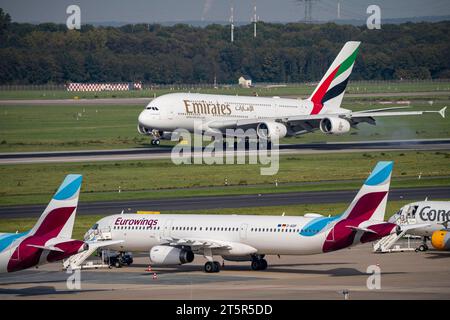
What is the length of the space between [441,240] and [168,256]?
17.4 m

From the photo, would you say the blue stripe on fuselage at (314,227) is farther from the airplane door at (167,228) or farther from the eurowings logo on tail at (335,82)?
the eurowings logo on tail at (335,82)

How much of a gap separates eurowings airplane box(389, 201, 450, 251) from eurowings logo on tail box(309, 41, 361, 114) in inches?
2658

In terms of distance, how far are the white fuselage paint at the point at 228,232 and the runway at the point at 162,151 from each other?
177 feet

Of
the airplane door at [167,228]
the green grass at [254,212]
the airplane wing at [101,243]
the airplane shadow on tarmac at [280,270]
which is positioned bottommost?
the airplane shadow on tarmac at [280,270]

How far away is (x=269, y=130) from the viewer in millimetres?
130250

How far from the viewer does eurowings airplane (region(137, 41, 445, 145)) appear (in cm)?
13125

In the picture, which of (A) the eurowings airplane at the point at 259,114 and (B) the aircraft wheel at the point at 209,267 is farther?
(A) the eurowings airplane at the point at 259,114

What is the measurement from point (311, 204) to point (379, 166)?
A: 27.1m

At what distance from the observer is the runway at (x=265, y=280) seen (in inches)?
2071

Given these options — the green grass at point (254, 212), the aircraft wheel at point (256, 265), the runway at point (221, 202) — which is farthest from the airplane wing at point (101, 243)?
the runway at point (221, 202)
